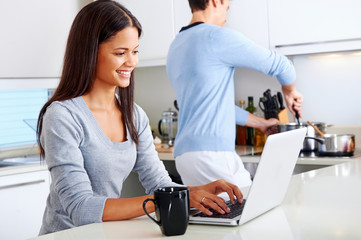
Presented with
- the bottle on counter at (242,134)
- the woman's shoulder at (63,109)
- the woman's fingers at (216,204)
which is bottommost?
the bottle on counter at (242,134)

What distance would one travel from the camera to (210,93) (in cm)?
232

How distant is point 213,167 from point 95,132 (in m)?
0.89

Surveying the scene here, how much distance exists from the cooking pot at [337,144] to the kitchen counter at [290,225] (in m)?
1.19

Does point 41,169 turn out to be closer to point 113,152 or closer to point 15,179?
point 15,179

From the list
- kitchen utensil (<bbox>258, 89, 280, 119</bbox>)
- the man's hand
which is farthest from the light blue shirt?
kitchen utensil (<bbox>258, 89, 280, 119</bbox>)

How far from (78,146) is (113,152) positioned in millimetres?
125

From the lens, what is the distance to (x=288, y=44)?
3.06 m

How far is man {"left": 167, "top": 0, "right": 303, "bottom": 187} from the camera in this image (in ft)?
7.51

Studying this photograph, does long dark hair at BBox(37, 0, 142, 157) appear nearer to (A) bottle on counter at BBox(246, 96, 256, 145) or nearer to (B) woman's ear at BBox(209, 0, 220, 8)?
(B) woman's ear at BBox(209, 0, 220, 8)

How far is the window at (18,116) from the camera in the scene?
136 inches

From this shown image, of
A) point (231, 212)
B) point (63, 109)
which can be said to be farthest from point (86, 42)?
point (231, 212)

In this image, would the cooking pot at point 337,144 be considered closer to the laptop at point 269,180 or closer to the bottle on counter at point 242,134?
the bottle on counter at point 242,134

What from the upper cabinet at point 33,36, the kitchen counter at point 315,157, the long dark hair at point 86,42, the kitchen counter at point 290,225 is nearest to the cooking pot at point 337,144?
the kitchen counter at point 315,157

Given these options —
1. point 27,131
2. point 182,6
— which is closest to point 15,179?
point 27,131
